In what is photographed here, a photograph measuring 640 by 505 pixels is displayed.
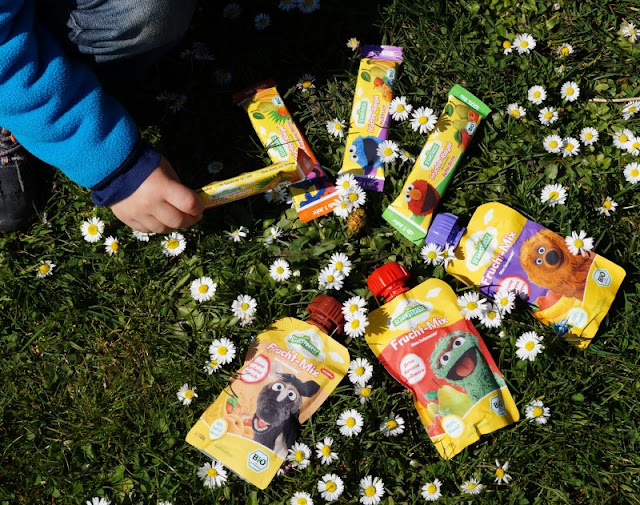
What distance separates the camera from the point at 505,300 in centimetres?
177

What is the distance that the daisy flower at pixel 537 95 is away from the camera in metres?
1.97

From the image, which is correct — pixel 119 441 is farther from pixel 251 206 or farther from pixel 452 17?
pixel 452 17

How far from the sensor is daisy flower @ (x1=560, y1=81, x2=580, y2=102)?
1.98 meters

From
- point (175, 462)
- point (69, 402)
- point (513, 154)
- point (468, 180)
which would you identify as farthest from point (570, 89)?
point (69, 402)

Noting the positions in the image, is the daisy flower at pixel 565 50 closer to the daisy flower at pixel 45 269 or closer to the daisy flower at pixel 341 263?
the daisy flower at pixel 341 263

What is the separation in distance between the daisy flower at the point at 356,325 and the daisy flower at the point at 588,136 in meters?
0.88

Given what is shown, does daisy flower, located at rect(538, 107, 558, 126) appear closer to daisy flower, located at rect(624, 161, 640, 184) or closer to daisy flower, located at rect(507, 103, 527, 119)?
daisy flower, located at rect(507, 103, 527, 119)

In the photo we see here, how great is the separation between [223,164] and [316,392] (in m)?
0.77

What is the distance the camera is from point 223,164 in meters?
2.01

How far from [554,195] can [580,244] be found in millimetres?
176

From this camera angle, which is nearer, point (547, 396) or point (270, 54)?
point (547, 396)

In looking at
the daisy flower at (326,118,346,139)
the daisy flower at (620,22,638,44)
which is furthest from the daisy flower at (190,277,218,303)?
the daisy flower at (620,22,638,44)

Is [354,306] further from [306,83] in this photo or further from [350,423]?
[306,83]

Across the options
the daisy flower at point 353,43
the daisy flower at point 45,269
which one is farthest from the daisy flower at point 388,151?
the daisy flower at point 45,269
